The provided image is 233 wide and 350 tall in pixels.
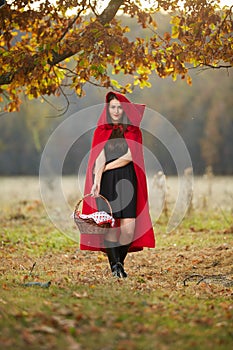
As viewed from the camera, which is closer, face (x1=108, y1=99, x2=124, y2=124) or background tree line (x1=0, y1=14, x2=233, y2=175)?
face (x1=108, y1=99, x2=124, y2=124)

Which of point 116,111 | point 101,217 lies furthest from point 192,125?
point 101,217

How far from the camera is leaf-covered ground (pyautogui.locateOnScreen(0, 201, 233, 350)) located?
452 centimetres

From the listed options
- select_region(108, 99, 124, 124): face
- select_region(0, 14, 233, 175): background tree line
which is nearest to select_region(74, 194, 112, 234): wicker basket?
select_region(108, 99, 124, 124): face

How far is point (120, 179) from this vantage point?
292 inches

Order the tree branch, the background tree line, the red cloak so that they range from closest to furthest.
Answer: the red cloak → the tree branch → the background tree line

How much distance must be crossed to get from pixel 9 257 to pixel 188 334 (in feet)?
16.4

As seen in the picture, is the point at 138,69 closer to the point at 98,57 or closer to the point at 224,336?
the point at 98,57

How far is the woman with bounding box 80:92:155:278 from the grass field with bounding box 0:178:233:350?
0.45 metres

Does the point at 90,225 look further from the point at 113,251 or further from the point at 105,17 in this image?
the point at 105,17

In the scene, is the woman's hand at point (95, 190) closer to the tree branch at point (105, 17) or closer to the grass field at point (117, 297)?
the grass field at point (117, 297)

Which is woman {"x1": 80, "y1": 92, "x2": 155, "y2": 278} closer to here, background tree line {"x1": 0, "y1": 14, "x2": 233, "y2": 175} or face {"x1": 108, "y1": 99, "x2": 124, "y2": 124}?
face {"x1": 108, "y1": 99, "x2": 124, "y2": 124}

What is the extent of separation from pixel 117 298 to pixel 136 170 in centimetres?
209

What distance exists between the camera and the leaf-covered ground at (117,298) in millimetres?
4520

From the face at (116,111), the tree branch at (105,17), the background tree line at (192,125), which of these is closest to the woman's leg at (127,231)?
the face at (116,111)
